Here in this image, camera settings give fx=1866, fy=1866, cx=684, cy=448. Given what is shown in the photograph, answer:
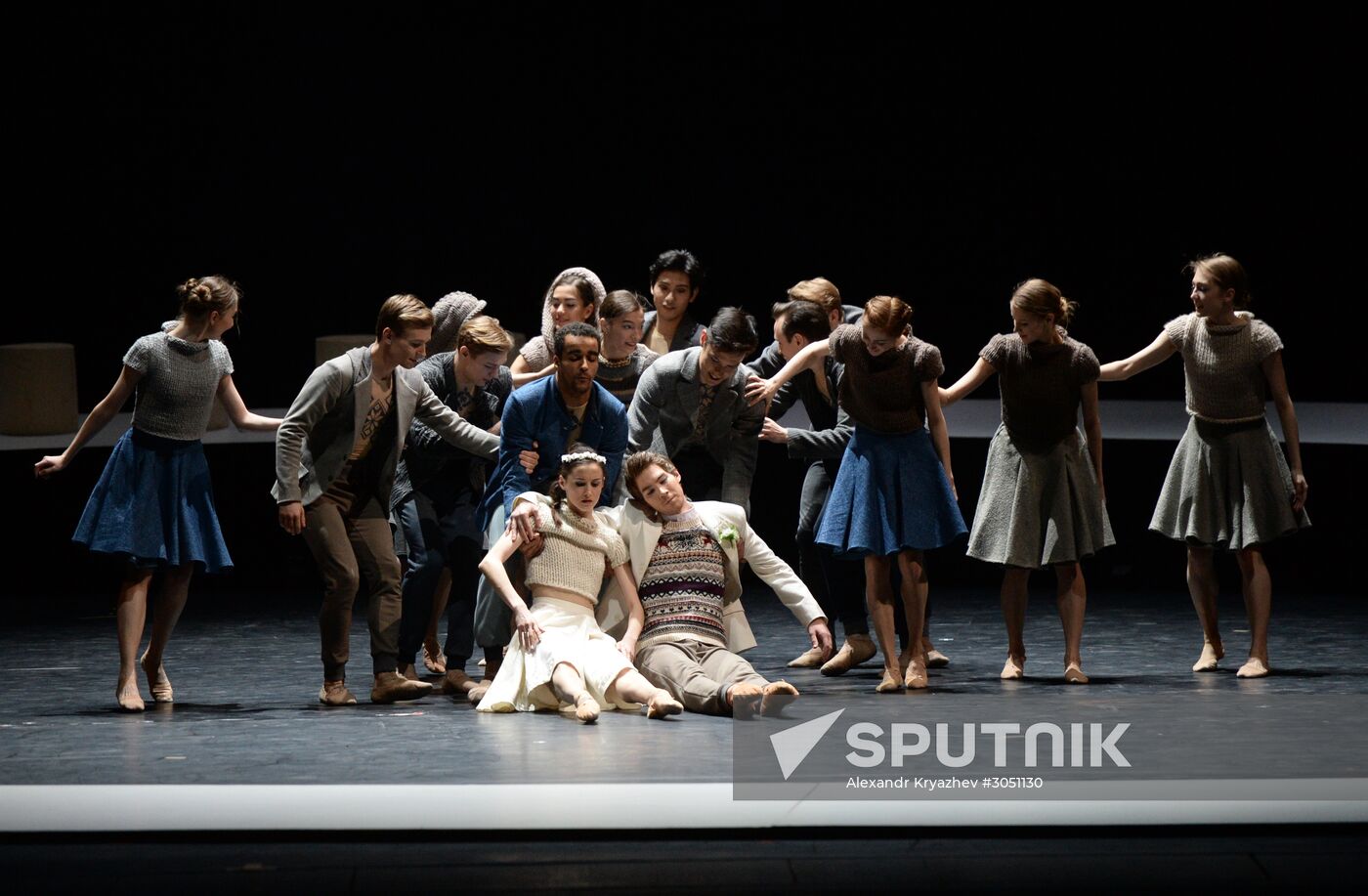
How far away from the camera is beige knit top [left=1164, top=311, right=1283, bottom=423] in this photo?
5266mm

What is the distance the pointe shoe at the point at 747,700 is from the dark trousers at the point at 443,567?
938 millimetres

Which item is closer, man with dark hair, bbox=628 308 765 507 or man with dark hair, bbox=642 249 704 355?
man with dark hair, bbox=628 308 765 507

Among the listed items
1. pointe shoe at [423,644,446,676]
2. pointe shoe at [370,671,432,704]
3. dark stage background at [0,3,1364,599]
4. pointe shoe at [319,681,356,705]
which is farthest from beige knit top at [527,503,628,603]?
dark stage background at [0,3,1364,599]

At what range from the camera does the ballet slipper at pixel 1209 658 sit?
5.33 metres

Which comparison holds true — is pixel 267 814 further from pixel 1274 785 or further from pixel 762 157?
pixel 762 157

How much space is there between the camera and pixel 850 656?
5.46 metres

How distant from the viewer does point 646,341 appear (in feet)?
19.6

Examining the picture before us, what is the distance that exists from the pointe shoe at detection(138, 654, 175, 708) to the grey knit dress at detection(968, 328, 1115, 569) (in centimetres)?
223

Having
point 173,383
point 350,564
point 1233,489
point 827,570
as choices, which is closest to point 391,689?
point 350,564

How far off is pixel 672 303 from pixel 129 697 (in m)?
2.07

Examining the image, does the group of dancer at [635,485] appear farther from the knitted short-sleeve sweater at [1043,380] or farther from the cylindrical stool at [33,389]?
the cylindrical stool at [33,389]

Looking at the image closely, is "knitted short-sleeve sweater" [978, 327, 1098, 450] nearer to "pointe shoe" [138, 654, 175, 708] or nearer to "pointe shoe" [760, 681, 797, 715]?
"pointe shoe" [760, 681, 797, 715]

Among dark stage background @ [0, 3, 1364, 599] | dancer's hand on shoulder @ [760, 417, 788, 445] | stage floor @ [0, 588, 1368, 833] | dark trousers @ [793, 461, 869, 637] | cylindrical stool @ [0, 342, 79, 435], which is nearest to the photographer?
stage floor @ [0, 588, 1368, 833]

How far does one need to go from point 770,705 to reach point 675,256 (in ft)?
5.82
